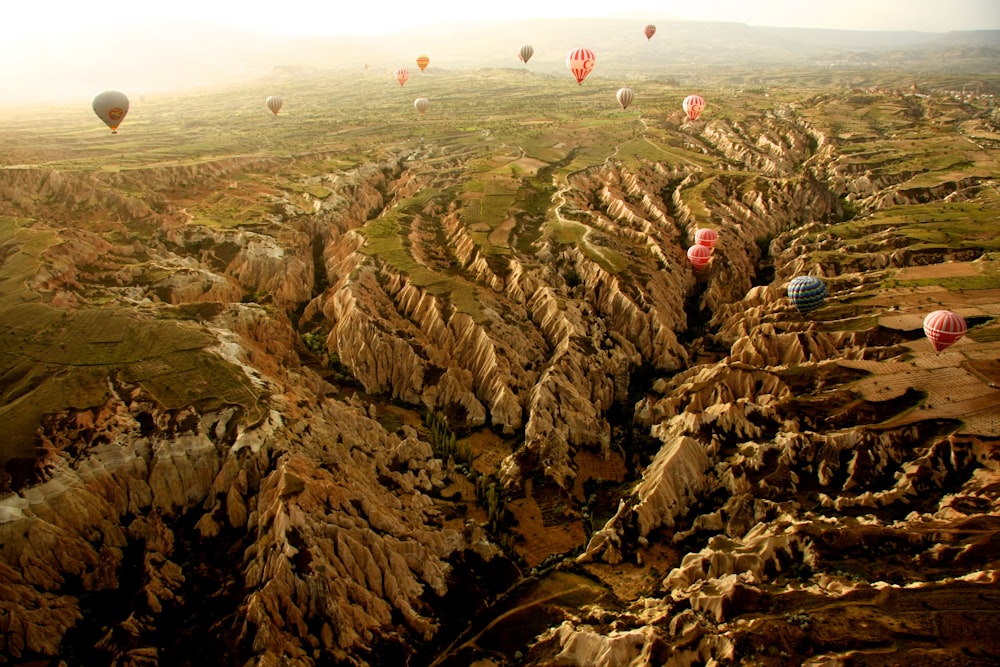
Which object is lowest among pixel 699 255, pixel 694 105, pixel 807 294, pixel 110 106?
pixel 807 294

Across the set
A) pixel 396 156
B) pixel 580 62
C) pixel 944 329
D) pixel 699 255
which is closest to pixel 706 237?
pixel 699 255

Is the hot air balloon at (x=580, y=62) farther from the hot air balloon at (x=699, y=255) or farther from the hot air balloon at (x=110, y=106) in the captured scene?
the hot air balloon at (x=110, y=106)

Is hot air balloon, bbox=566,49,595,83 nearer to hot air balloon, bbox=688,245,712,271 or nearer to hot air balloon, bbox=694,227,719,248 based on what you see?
hot air balloon, bbox=694,227,719,248

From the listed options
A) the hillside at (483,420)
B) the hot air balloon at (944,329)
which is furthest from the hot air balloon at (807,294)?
the hot air balloon at (944,329)

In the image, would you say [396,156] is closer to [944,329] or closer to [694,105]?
[694,105]

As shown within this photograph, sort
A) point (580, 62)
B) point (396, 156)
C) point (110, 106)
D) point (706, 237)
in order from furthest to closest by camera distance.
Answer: point (580, 62), point (396, 156), point (110, 106), point (706, 237)

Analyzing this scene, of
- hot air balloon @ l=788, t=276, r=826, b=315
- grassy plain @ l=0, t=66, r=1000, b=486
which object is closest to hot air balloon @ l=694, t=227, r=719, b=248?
grassy plain @ l=0, t=66, r=1000, b=486
